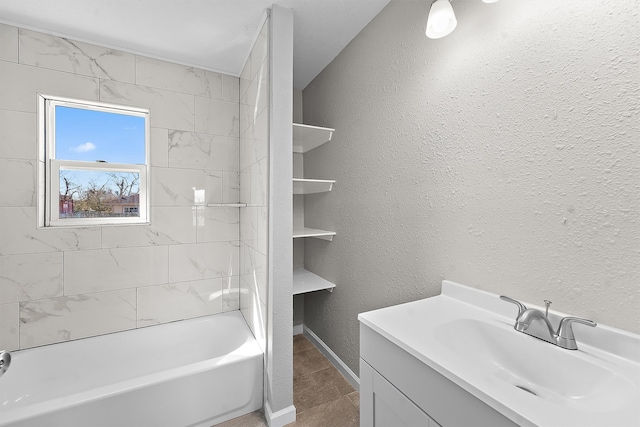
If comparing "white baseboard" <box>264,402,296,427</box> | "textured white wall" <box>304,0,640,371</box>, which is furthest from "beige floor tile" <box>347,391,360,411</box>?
"white baseboard" <box>264,402,296,427</box>

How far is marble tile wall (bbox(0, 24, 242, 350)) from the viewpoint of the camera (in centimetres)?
172

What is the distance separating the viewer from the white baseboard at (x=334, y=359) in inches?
72.9

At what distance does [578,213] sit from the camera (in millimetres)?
822

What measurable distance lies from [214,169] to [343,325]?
1675mm

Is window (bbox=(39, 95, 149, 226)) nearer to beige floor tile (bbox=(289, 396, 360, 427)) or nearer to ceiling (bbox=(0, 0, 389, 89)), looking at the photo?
ceiling (bbox=(0, 0, 389, 89))

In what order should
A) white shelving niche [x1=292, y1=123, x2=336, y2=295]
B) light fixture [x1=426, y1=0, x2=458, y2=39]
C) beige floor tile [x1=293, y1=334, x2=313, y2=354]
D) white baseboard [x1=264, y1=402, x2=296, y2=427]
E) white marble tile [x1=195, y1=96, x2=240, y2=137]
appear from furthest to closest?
1. beige floor tile [x1=293, y1=334, x2=313, y2=354]
2. white marble tile [x1=195, y1=96, x2=240, y2=137]
3. white shelving niche [x1=292, y1=123, x2=336, y2=295]
4. white baseboard [x1=264, y1=402, x2=296, y2=427]
5. light fixture [x1=426, y1=0, x2=458, y2=39]

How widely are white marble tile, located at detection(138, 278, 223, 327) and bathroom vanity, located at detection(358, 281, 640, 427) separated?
5.56ft

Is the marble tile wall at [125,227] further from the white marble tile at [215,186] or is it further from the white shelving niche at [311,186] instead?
the white shelving niche at [311,186]

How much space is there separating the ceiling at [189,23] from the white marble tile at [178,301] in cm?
183

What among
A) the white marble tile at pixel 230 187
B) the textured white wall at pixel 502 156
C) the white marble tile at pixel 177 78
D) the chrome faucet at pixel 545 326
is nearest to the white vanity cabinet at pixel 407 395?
the chrome faucet at pixel 545 326

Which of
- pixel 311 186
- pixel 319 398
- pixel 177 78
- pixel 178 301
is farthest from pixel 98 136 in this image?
pixel 319 398

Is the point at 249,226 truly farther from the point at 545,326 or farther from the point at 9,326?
the point at 545,326

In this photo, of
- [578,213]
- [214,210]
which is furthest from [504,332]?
[214,210]

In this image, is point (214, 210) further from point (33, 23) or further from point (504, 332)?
point (504, 332)
